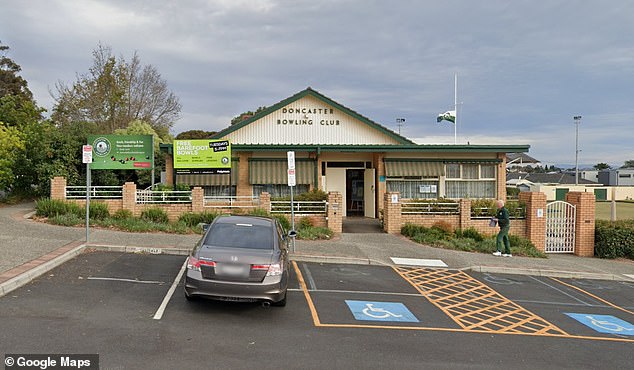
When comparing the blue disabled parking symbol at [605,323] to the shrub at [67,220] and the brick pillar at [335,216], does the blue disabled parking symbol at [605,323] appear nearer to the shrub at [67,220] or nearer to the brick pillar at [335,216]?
the brick pillar at [335,216]

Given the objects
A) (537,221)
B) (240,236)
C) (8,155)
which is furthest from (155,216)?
(537,221)

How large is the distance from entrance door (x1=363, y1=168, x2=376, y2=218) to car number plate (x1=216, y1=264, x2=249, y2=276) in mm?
14215

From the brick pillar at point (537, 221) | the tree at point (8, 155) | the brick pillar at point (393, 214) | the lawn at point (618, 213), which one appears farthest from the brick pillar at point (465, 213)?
the tree at point (8, 155)

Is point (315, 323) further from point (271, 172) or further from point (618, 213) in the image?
point (618, 213)

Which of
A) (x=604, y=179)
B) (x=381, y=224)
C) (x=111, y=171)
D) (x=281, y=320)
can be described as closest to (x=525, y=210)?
(x=381, y=224)

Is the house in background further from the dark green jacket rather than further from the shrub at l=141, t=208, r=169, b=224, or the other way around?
the shrub at l=141, t=208, r=169, b=224

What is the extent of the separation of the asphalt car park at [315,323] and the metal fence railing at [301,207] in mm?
6230

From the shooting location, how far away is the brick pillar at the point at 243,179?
63.1 ft

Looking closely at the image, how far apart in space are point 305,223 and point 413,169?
657 centimetres

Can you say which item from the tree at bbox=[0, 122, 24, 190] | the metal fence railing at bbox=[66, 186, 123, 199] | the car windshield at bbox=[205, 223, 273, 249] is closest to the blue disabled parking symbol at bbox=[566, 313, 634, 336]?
the car windshield at bbox=[205, 223, 273, 249]

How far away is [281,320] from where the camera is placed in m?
6.73

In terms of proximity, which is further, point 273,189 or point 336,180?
point 336,180

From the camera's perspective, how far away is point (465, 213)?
647 inches

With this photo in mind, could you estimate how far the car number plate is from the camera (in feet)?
21.1
